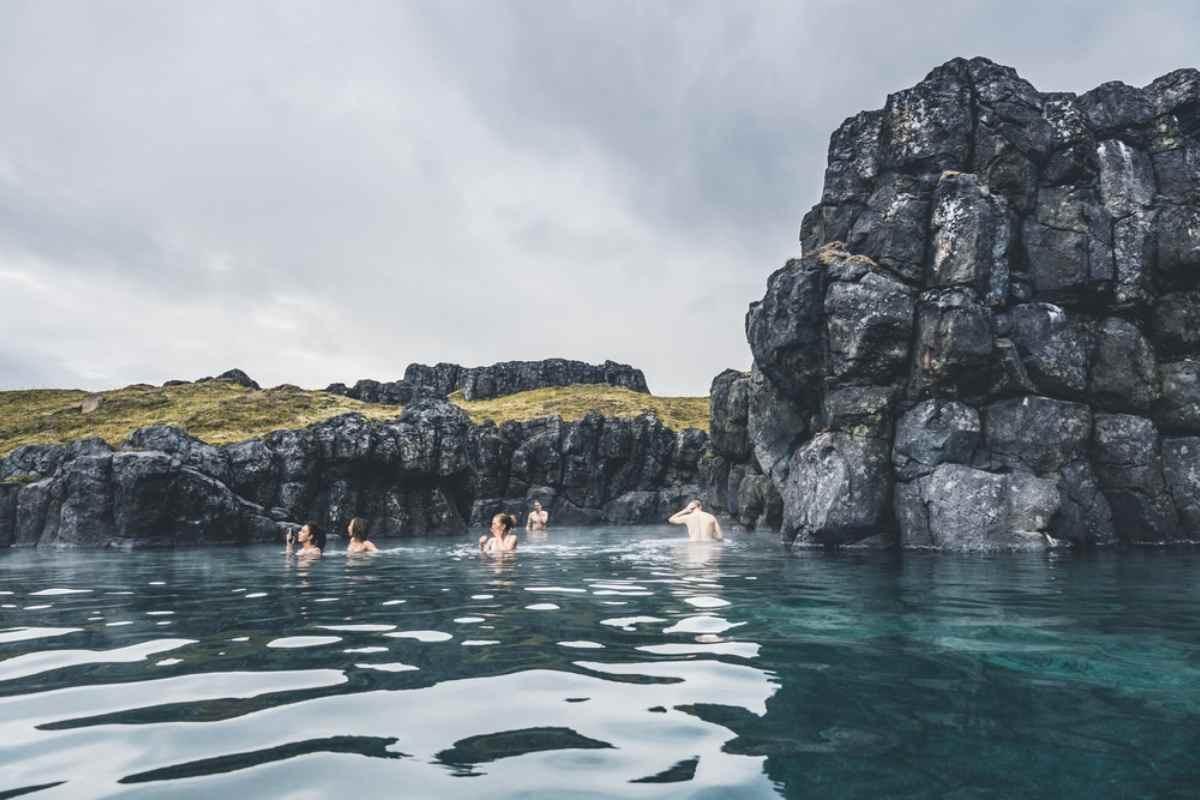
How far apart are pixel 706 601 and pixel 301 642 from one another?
622 cm

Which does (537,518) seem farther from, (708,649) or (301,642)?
(708,649)

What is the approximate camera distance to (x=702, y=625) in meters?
9.09

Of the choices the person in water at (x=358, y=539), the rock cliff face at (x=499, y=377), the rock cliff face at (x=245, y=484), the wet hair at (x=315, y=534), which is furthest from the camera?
the rock cliff face at (x=499, y=377)

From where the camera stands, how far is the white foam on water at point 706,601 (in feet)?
35.9

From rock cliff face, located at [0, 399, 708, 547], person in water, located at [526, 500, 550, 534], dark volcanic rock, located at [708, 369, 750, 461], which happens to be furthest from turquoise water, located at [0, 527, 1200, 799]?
dark volcanic rock, located at [708, 369, 750, 461]

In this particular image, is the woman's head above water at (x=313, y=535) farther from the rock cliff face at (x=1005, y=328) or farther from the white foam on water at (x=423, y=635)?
the rock cliff face at (x=1005, y=328)

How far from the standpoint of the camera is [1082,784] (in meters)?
3.81

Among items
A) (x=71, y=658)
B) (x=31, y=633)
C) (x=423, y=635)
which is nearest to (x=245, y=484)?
(x=31, y=633)

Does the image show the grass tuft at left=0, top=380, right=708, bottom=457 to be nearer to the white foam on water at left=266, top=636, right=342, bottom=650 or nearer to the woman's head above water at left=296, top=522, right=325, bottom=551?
the woman's head above water at left=296, top=522, right=325, bottom=551

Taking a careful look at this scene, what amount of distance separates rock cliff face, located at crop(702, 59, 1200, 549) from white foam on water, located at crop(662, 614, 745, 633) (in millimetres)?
19771

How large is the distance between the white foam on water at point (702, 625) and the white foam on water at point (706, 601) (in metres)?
1.12

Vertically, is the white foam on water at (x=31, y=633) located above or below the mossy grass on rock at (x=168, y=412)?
below

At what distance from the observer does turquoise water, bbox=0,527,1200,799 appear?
3961 mm

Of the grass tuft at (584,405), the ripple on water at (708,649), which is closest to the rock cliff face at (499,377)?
the grass tuft at (584,405)
